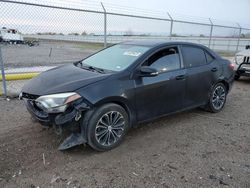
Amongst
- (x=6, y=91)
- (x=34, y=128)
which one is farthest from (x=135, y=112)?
(x=6, y=91)

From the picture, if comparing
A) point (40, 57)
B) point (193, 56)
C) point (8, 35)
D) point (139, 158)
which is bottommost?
point (40, 57)

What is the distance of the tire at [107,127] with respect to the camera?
312 cm

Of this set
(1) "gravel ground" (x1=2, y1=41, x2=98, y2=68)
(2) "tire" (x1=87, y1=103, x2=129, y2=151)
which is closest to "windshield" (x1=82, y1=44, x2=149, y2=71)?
(2) "tire" (x1=87, y1=103, x2=129, y2=151)

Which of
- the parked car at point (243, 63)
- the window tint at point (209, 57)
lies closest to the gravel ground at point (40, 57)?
the window tint at point (209, 57)

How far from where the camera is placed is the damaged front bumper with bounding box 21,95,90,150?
2982mm

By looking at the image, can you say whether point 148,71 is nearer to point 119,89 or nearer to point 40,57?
point 119,89

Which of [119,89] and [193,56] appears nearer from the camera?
[119,89]

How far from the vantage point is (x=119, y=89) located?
3.30m

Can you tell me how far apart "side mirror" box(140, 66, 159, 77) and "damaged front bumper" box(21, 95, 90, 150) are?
1053mm

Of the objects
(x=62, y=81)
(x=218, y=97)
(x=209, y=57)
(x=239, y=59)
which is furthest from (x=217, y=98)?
(x=239, y=59)

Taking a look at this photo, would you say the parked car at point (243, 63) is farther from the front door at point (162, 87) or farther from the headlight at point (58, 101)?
the headlight at point (58, 101)

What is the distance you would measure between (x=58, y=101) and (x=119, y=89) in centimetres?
88

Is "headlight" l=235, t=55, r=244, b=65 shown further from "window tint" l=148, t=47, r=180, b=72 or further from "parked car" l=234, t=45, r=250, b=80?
"window tint" l=148, t=47, r=180, b=72

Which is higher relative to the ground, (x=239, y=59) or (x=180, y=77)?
(x=180, y=77)
